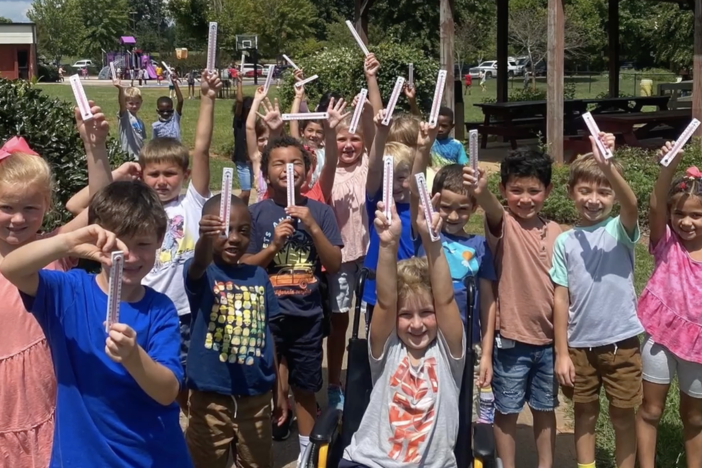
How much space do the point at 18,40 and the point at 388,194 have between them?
2200 inches

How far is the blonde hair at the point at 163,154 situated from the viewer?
3.44m

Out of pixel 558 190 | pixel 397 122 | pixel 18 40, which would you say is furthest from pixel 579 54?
pixel 397 122

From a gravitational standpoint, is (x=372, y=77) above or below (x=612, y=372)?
above

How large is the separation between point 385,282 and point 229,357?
725 millimetres

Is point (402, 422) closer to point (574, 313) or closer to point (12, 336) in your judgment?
point (574, 313)

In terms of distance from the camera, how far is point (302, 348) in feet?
12.2

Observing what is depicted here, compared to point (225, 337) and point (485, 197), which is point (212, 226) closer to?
point (225, 337)

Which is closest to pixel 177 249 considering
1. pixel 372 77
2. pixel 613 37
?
pixel 372 77

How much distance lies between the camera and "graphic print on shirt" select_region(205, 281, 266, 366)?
118 inches

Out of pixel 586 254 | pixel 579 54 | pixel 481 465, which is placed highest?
pixel 579 54

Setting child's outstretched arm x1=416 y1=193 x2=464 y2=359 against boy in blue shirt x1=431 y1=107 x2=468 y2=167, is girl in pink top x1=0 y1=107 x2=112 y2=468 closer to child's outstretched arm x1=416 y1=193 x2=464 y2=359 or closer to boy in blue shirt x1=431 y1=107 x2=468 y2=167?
child's outstretched arm x1=416 y1=193 x2=464 y2=359

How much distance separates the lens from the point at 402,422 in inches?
111

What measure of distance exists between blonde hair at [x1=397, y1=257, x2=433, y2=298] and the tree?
76.8m

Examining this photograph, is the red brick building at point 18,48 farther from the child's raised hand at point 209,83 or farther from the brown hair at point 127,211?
the brown hair at point 127,211
